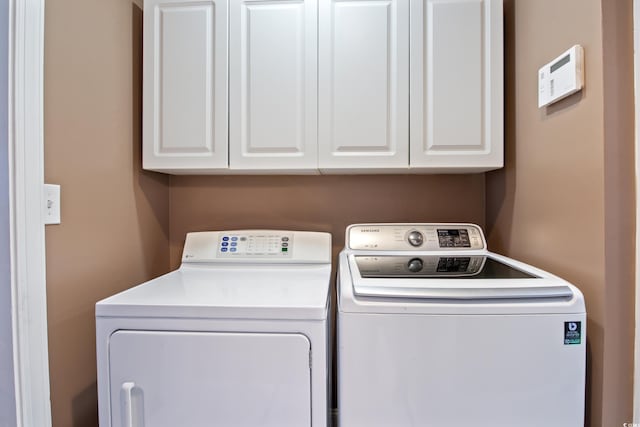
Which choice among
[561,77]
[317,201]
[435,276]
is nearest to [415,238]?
[435,276]

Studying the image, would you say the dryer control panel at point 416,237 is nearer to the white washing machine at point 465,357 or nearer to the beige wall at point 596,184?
the beige wall at point 596,184

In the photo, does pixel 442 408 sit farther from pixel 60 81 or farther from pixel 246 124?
pixel 60 81

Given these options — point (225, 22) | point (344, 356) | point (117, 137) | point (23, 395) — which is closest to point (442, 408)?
point (344, 356)

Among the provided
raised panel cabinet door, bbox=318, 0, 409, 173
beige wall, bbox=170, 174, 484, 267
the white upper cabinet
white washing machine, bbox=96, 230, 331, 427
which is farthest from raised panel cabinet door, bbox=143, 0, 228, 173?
white washing machine, bbox=96, 230, 331, 427

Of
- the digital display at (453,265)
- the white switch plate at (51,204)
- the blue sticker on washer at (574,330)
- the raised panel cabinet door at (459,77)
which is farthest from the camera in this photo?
the raised panel cabinet door at (459,77)

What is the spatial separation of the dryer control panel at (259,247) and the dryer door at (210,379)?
0.62 meters

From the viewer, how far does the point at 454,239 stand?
58.8 inches

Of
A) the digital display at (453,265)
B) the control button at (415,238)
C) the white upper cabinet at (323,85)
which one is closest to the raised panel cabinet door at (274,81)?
the white upper cabinet at (323,85)

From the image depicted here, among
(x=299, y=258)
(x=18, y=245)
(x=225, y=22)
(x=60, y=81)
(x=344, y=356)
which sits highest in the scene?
(x=225, y=22)

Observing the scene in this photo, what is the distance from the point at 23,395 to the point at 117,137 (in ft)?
3.03

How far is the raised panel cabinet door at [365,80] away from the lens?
1327 mm

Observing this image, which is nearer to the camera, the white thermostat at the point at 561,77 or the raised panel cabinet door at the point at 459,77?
the white thermostat at the point at 561,77

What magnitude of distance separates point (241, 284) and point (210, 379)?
14.2 inches

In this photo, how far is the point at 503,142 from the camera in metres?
1.36
